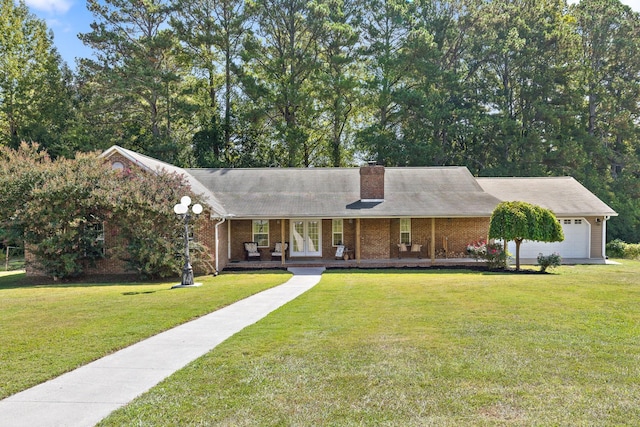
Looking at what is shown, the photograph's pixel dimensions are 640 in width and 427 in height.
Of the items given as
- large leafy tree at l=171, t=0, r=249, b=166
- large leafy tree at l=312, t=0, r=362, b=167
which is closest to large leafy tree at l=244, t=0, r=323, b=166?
large leafy tree at l=312, t=0, r=362, b=167

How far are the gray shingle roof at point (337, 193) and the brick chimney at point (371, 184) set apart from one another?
50cm

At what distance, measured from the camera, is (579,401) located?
429 centimetres

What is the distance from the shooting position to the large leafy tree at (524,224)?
626 inches

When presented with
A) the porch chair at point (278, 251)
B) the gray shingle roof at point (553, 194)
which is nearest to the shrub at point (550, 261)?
the gray shingle roof at point (553, 194)

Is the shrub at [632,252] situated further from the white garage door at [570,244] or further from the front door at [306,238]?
the front door at [306,238]

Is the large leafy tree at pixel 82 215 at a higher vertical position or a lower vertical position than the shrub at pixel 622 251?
higher

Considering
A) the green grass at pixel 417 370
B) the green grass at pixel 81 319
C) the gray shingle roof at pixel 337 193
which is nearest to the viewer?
the green grass at pixel 417 370

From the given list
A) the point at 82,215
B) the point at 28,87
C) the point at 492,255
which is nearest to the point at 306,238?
the point at 492,255

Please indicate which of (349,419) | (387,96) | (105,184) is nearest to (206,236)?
(105,184)

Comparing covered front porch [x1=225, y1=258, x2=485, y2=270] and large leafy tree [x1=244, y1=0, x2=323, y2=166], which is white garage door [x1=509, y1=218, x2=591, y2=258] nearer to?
covered front porch [x1=225, y1=258, x2=485, y2=270]

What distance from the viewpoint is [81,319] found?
322 inches

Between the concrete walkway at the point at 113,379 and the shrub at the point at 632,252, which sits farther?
the shrub at the point at 632,252

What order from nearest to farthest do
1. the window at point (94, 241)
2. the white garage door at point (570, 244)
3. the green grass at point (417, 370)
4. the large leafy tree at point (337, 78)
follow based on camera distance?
the green grass at point (417, 370)
the window at point (94, 241)
the white garage door at point (570, 244)
the large leafy tree at point (337, 78)

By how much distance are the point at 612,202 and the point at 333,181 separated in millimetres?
21202
